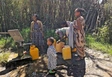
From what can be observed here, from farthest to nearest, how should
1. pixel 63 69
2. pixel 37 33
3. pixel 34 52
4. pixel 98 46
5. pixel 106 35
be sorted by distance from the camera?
pixel 106 35
pixel 98 46
pixel 37 33
pixel 34 52
pixel 63 69

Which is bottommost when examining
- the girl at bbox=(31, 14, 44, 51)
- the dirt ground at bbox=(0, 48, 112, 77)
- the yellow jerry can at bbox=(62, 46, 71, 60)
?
the dirt ground at bbox=(0, 48, 112, 77)

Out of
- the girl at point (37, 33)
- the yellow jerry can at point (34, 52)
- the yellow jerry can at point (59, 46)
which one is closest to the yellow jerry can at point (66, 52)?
the yellow jerry can at point (59, 46)

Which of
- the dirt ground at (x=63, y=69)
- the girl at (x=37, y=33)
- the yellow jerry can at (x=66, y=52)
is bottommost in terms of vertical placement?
the dirt ground at (x=63, y=69)

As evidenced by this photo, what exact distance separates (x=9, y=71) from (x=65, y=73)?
59.3 inches

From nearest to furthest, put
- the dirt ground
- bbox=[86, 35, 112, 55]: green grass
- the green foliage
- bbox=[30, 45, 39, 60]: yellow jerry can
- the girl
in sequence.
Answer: the dirt ground
bbox=[30, 45, 39, 60]: yellow jerry can
the girl
bbox=[86, 35, 112, 55]: green grass
the green foliage

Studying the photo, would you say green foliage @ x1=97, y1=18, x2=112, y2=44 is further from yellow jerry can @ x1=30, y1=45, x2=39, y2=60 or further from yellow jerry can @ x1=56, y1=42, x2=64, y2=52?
yellow jerry can @ x1=30, y1=45, x2=39, y2=60

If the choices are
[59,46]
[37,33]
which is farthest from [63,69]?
[37,33]

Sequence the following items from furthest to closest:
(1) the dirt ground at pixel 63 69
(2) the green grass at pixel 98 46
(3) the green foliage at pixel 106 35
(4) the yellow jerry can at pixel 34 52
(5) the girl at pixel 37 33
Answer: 1. (3) the green foliage at pixel 106 35
2. (2) the green grass at pixel 98 46
3. (5) the girl at pixel 37 33
4. (4) the yellow jerry can at pixel 34 52
5. (1) the dirt ground at pixel 63 69

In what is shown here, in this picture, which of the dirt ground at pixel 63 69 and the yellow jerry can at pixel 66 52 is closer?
the dirt ground at pixel 63 69

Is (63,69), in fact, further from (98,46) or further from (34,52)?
(98,46)

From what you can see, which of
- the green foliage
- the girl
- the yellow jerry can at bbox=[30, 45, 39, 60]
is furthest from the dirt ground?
the green foliage

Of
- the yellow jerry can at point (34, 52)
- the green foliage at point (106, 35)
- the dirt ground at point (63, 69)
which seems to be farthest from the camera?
the green foliage at point (106, 35)

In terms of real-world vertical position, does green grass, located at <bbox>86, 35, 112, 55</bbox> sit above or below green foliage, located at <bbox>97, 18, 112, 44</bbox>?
below

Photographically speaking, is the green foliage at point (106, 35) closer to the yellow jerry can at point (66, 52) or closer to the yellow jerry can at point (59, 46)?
the yellow jerry can at point (59, 46)
